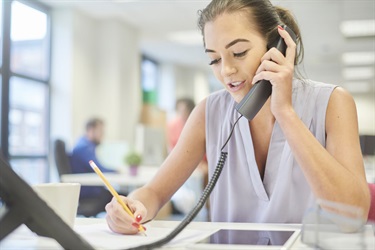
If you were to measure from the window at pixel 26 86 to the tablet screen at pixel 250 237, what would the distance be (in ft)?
15.5

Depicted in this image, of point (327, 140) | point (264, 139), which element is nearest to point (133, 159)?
point (264, 139)

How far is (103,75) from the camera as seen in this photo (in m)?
6.95

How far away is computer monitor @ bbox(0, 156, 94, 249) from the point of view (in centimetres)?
56

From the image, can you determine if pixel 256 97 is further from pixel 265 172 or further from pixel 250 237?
pixel 250 237

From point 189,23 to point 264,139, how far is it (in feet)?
20.2

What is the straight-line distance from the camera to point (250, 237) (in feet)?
2.49

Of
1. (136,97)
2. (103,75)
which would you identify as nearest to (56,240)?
(103,75)

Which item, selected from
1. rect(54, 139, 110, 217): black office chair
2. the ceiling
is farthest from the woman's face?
the ceiling

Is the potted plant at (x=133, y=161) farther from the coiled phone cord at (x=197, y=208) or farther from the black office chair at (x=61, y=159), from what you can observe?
the coiled phone cord at (x=197, y=208)

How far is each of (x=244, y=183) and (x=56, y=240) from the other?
0.64 metres

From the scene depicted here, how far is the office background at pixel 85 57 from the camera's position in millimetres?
5594

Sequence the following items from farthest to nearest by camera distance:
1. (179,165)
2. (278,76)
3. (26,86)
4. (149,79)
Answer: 1. (149,79)
2. (26,86)
3. (179,165)
4. (278,76)

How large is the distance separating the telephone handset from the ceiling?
10.9ft

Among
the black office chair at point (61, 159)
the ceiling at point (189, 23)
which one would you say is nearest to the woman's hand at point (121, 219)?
the black office chair at point (61, 159)
